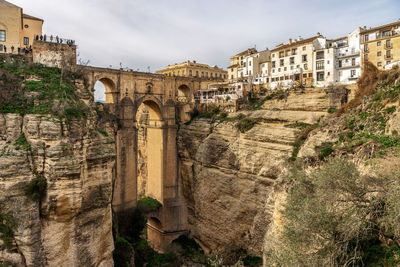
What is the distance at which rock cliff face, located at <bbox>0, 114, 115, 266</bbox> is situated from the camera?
1002cm

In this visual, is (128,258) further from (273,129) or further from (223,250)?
(273,129)

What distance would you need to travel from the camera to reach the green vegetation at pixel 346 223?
23.0ft

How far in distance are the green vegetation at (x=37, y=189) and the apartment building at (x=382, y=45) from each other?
22.6 m

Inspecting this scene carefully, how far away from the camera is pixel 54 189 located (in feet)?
34.3

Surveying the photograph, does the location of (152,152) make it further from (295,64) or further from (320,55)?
(320,55)

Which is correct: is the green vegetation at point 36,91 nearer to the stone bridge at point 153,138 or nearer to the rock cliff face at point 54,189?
the rock cliff face at point 54,189

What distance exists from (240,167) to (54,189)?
14.2 meters

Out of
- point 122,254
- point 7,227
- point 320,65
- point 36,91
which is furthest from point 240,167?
point 7,227

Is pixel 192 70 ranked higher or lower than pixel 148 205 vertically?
higher

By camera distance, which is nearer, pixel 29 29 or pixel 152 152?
pixel 29 29

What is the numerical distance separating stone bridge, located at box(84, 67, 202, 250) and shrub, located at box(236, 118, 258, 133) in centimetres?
792

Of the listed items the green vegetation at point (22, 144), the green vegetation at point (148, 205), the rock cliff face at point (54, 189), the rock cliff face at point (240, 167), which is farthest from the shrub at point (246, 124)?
the green vegetation at point (22, 144)

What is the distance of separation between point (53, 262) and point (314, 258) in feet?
28.7

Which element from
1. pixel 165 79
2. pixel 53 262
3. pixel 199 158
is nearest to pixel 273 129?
pixel 199 158
